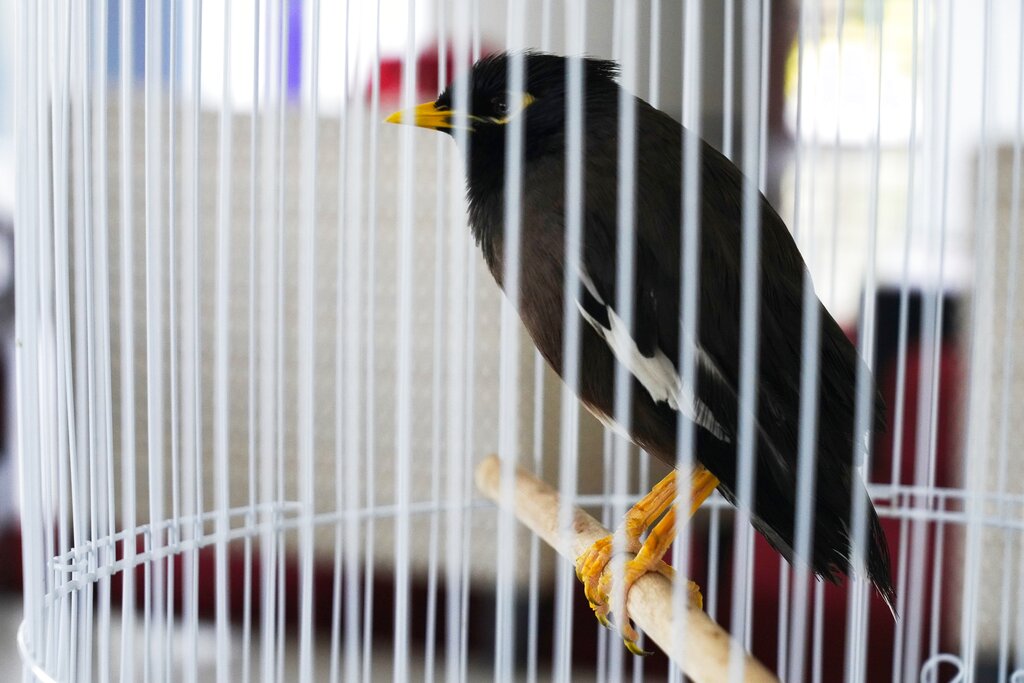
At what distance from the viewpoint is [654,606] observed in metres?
0.60

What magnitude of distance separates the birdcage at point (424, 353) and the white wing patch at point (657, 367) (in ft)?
0.07

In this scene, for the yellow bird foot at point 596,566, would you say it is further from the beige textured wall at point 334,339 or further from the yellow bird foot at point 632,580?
the beige textured wall at point 334,339

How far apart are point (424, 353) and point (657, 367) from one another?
2.46ft

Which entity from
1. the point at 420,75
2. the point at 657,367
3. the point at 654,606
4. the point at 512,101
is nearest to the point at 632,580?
the point at 654,606

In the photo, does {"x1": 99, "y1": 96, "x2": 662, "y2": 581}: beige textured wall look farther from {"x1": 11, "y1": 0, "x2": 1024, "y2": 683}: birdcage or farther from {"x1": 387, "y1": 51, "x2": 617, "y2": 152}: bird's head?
{"x1": 387, "y1": 51, "x2": 617, "y2": 152}: bird's head

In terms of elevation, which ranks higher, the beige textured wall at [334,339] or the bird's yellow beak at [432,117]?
the bird's yellow beak at [432,117]

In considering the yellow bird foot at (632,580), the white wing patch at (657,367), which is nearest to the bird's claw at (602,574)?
the yellow bird foot at (632,580)

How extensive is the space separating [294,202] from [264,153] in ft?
0.32

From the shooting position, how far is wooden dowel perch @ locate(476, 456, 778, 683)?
484mm

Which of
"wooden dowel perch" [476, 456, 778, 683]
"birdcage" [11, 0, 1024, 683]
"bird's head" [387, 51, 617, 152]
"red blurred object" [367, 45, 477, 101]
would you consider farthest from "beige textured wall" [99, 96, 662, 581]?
"bird's head" [387, 51, 617, 152]

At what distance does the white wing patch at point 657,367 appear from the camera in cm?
60

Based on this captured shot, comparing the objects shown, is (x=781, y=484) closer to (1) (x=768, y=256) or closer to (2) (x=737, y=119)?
(1) (x=768, y=256)

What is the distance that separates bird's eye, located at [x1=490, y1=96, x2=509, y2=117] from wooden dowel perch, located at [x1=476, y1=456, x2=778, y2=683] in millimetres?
310

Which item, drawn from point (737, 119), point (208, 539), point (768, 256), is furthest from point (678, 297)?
point (737, 119)
